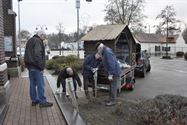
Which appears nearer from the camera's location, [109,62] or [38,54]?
[38,54]

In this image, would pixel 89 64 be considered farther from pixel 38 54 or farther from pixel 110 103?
pixel 38 54

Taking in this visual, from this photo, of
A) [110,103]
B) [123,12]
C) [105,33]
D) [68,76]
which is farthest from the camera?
[123,12]

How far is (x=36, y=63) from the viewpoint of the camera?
7684 millimetres

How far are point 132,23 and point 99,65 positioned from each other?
32603 millimetres

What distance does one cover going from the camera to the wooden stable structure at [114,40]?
11.9 m

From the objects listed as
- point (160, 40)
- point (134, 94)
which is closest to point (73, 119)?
point (134, 94)

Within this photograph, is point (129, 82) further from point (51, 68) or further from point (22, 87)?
point (51, 68)

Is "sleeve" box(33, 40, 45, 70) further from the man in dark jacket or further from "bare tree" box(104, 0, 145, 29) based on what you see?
"bare tree" box(104, 0, 145, 29)

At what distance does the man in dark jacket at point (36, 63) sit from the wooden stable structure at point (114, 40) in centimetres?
424

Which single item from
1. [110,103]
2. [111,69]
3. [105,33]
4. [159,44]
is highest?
[159,44]

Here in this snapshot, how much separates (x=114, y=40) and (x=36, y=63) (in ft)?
15.1

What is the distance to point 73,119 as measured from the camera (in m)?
6.58

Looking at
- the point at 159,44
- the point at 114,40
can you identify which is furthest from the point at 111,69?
the point at 159,44

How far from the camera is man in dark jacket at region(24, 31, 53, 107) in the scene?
25.1ft
